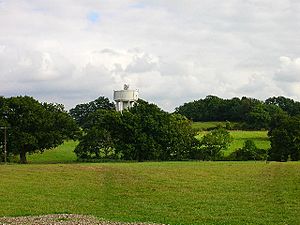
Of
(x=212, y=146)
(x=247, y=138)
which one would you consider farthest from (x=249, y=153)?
(x=247, y=138)

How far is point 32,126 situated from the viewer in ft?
336

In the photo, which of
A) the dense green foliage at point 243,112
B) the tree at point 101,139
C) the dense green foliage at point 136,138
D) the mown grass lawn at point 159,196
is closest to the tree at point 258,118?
the dense green foliage at point 243,112

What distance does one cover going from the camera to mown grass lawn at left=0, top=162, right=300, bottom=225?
1202 inches

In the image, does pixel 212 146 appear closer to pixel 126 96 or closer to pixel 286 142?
pixel 286 142

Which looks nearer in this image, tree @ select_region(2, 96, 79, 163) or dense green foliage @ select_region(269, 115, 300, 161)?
tree @ select_region(2, 96, 79, 163)

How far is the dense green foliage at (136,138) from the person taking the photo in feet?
363

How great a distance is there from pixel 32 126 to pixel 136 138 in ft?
73.3

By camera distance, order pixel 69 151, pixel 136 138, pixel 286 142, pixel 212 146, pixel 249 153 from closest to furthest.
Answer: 1. pixel 286 142
2. pixel 136 138
3. pixel 249 153
4. pixel 212 146
5. pixel 69 151

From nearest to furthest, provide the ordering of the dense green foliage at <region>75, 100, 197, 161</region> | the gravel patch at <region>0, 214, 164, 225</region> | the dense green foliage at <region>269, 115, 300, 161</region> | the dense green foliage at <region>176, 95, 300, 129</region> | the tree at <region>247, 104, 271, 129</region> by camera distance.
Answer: the gravel patch at <region>0, 214, 164, 225</region> < the dense green foliage at <region>269, 115, 300, 161</region> < the dense green foliage at <region>75, 100, 197, 161</region> < the tree at <region>247, 104, 271, 129</region> < the dense green foliage at <region>176, 95, 300, 129</region>

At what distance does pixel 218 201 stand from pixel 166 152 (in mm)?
76077

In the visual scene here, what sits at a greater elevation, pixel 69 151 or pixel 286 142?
pixel 286 142

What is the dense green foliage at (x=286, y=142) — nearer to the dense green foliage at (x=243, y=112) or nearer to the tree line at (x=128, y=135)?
the tree line at (x=128, y=135)

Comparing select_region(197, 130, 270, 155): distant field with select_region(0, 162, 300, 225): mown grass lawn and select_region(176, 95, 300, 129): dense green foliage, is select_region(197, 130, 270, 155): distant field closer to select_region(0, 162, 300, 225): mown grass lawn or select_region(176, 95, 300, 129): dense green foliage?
select_region(176, 95, 300, 129): dense green foliage

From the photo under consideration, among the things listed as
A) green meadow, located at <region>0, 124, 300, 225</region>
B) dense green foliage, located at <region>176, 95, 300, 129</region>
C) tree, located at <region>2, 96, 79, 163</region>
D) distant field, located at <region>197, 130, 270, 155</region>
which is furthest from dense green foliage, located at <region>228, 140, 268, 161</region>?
green meadow, located at <region>0, 124, 300, 225</region>
